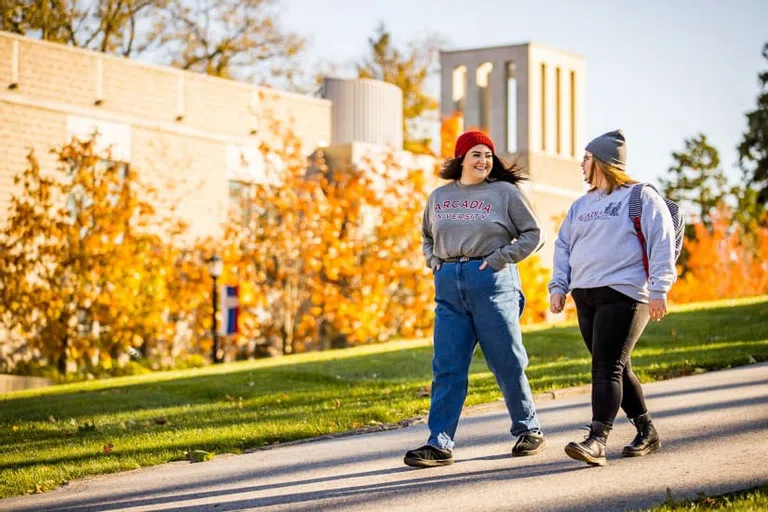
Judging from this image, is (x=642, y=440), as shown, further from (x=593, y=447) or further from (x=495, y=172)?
(x=495, y=172)

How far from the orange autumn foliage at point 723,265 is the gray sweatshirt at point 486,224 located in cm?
4073

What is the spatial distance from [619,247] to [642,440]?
3.96 ft

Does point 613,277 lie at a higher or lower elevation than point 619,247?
lower

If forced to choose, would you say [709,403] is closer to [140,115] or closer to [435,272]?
[435,272]

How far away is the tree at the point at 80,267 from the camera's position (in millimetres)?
24531

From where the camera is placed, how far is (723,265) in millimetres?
50062

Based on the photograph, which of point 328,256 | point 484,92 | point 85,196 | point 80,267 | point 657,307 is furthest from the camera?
point 484,92

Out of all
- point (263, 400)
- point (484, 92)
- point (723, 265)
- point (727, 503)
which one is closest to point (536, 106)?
point (484, 92)

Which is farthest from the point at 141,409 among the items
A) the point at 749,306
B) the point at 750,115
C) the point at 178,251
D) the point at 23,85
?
the point at 750,115

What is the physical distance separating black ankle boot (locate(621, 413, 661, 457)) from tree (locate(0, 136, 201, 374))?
1831cm

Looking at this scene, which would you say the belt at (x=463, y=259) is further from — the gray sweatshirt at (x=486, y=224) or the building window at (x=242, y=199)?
the building window at (x=242, y=199)

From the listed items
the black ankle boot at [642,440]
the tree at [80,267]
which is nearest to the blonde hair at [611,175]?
the black ankle boot at [642,440]

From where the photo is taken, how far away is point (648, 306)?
7.21 metres

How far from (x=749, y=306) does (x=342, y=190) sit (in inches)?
517
